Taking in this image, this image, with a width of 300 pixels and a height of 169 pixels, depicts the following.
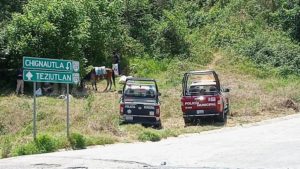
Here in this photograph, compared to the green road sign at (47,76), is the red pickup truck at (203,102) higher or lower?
lower

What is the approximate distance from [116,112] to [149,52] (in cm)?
1706

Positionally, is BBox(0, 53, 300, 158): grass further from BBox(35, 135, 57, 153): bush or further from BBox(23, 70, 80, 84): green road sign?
BBox(23, 70, 80, 84): green road sign

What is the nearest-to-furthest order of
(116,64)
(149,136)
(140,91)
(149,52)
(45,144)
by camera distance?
(45,144), (149,136), (140,91), (116,64), (149,52)

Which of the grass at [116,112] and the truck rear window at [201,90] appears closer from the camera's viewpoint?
the grass at [116,112]

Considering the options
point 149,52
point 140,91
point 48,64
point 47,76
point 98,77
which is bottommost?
point 140,91

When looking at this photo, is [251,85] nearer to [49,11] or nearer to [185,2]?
[49,11]

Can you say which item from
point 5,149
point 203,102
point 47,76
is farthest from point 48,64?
point 203,102

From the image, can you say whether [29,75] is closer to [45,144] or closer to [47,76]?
[47,76]

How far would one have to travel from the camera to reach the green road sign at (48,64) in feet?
55.8

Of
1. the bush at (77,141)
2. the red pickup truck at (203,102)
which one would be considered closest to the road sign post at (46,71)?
the bush at (77,141)

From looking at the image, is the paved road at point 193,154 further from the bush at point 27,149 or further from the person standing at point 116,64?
the person standing at point 116,64

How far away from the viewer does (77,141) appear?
17.8 meters

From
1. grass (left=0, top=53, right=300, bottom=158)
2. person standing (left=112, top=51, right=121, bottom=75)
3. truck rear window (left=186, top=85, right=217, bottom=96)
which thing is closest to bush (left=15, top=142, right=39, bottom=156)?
grass (left=0, top=53, right=300, bottom=158)

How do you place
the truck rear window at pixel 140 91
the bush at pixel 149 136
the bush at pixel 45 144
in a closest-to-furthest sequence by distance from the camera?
1. the bush at pixel 45 144
2. the bush at pixel 149 136
3. the truck rear window at pixel 140 91
